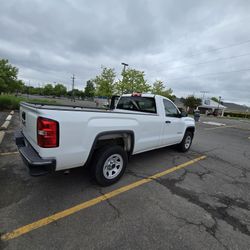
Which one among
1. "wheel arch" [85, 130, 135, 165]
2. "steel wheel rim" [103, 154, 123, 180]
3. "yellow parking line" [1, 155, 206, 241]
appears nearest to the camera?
"yellow parking line" [1, 155, 206, 241]

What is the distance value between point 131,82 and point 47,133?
25.9 meters

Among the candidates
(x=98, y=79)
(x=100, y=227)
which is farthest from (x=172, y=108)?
(x=98, y=79)

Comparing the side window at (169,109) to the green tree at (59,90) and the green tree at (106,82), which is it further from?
the green tree at (59,90)

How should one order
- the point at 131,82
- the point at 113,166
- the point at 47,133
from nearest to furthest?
the point at 47,133 → the point at 113,166 → the point at 131,82

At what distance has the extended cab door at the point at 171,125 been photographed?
4.69 metres

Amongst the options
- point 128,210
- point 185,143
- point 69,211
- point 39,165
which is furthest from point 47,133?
point 185,143

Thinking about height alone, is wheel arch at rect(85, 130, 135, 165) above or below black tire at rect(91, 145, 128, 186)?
above

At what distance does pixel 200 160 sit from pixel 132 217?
3.70 m

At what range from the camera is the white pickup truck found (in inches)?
96.0

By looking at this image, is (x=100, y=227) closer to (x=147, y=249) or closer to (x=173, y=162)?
(x=147, y=249)

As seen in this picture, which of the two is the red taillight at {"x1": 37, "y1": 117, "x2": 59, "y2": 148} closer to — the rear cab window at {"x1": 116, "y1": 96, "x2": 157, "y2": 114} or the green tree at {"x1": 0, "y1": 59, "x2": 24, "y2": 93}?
the rear cab window at {"x1": 116, "y1": 96, "x2": 157, "y2": 114}

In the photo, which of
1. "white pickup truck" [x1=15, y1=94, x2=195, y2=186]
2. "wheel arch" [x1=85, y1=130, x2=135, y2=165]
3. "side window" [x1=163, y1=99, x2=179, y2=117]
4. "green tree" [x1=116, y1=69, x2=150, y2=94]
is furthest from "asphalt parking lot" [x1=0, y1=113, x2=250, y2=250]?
"green tree" [x1=116, y1=69, x2=150, y2=94]

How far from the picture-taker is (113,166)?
353 centimetres

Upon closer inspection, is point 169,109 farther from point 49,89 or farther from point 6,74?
point 49,89
